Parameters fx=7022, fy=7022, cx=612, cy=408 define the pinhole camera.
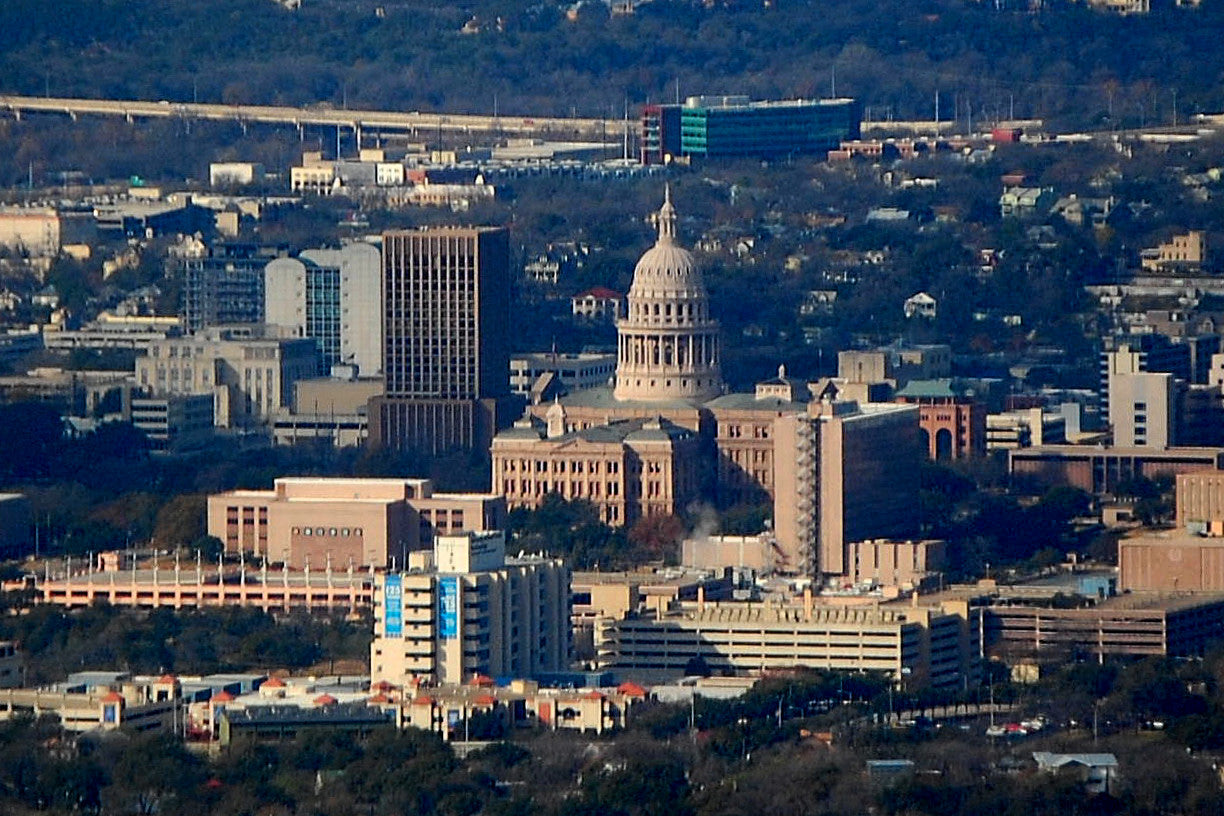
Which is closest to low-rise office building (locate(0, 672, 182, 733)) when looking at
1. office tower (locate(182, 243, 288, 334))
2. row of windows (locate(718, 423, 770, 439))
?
row of windows (locate(718, 423, 770, 439))

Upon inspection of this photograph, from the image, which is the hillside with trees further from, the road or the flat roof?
the flat roof

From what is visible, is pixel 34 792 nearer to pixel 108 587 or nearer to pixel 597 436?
pixel 108 587

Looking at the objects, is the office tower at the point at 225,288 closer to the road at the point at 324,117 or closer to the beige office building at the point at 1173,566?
the beige office building at the point at 1173,566

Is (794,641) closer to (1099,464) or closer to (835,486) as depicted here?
(835,486)

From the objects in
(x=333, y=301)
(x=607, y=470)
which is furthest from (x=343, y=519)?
(x=333, y=301)

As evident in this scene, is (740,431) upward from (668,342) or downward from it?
downward

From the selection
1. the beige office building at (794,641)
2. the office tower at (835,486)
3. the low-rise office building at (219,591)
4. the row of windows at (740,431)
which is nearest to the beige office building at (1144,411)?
the row of windows at (740,431)

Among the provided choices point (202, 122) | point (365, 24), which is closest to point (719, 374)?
point (202, 122)
